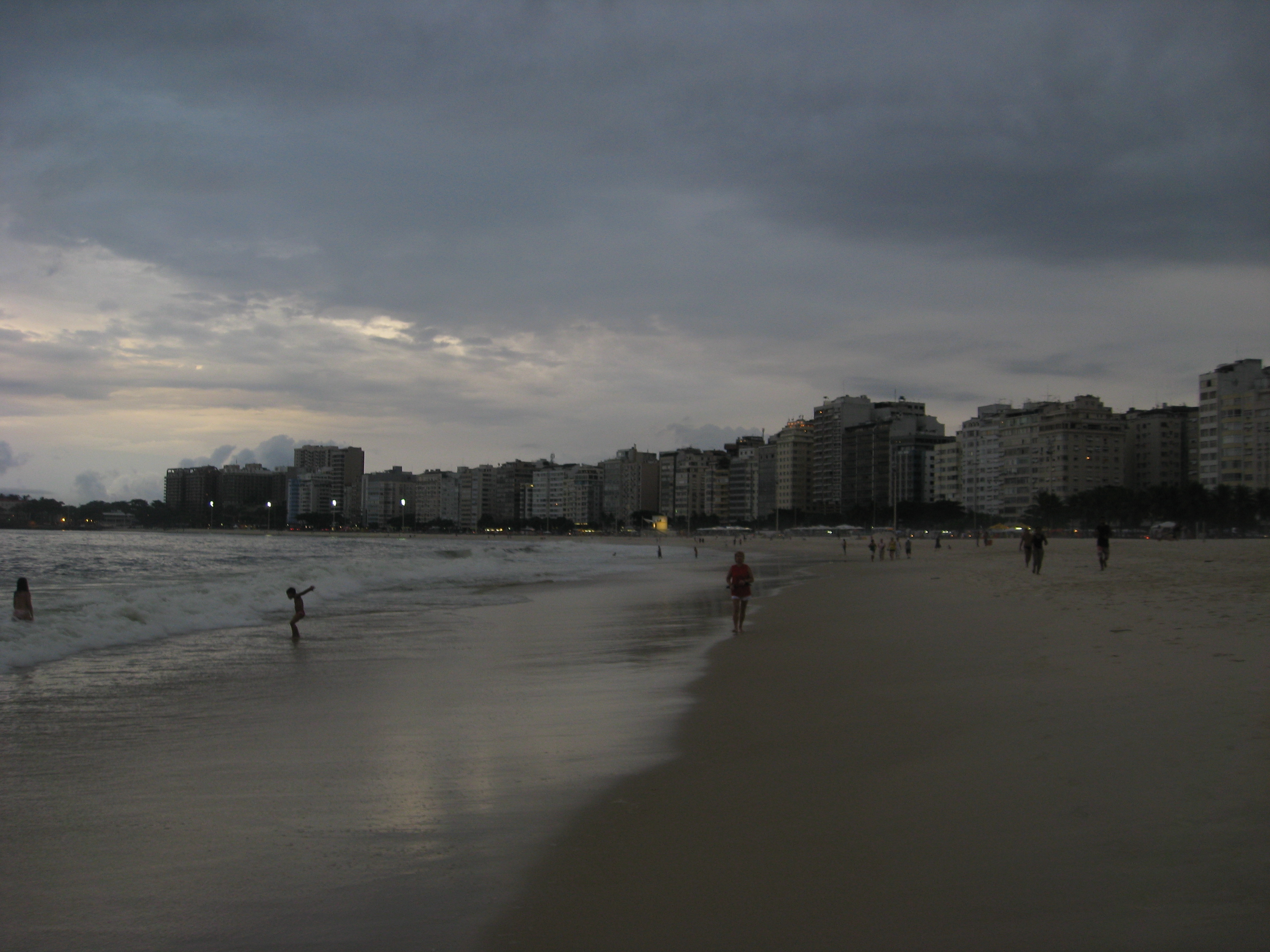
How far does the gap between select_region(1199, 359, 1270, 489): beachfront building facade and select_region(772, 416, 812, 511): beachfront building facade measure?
75989 millimetres

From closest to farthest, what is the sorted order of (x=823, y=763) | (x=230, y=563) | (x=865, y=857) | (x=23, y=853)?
(x=865, y=857)
(x=23, y=853)
(x=823, y=763)
(x=230, y=563)

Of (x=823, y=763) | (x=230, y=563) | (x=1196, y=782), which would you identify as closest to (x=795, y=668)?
(x=823, y=763)

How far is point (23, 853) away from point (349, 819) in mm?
1577

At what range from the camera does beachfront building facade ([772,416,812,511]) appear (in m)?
181

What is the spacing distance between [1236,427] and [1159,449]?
3001 cm

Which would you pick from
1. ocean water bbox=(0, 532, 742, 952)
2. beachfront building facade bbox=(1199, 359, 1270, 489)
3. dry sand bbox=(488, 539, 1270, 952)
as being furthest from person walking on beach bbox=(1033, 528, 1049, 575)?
beachfront building facade bbox=(1199, 359, 1270, 489)

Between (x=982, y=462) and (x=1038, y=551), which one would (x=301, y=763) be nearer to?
(x=1038, y=551)

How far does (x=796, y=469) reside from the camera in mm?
182000

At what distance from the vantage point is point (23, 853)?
453 cm

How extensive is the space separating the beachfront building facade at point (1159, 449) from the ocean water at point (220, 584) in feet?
311

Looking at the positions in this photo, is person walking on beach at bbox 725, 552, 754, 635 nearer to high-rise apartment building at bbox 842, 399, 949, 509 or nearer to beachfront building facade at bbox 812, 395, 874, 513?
high-rise apartment building at bbox 842, 399, 949, 509

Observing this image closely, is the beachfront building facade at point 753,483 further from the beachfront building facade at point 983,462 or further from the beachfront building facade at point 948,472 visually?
the beachfront building facade at point 983,462

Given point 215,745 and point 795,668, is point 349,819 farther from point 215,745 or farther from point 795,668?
point 795,668

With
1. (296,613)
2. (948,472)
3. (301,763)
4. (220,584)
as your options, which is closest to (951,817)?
(301,763)
